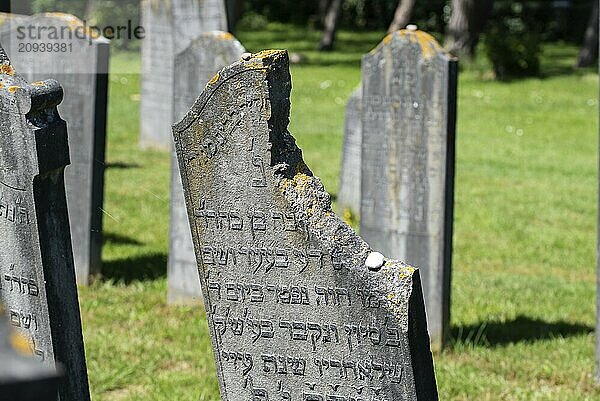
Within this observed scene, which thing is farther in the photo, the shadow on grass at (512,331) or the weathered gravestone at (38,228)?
the shadow on grass at (512,331)

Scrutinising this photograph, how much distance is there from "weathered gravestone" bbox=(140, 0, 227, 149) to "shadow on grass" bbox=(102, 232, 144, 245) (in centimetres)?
218

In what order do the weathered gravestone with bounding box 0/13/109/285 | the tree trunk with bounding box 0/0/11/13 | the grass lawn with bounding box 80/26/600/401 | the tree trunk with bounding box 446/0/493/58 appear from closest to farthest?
the grass lawn with bounding box 80/26/600/401
the weathered gravestone with bounding box 0/13/109/285
the tree trunk with bounding box 0/0/11/13
the tree trunk with bounding box 446/0/493/58

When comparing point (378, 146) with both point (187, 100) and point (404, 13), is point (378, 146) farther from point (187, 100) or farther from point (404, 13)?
point (404, 13)

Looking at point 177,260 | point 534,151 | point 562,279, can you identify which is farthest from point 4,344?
point 534,151

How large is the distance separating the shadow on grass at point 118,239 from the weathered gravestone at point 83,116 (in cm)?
123

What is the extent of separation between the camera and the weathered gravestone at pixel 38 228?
3.98 metres

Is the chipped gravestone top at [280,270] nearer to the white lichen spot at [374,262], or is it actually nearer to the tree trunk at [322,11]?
the white lichen spot at [374,262]

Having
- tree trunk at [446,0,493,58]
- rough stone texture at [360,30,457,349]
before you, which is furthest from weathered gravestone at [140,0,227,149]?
tree trunk at [446,0,493,58]

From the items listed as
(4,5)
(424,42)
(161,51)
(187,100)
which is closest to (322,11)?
(161,51)

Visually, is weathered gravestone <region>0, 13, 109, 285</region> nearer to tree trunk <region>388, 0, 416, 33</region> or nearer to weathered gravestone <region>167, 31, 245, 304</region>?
weathered gravestone <region>167, 31, 245, 304</region>

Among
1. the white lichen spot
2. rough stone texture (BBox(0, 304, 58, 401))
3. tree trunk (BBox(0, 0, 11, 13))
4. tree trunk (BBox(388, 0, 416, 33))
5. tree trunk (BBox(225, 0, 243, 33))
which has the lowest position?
tree trunk (BBox(388, 0, 416, 33))

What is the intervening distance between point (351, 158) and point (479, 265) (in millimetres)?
1606

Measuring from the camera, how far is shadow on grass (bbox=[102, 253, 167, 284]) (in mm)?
8291

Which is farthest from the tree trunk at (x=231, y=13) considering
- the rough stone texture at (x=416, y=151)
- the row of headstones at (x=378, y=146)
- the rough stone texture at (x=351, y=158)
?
the rough stone texture at (x=416, y=151)
